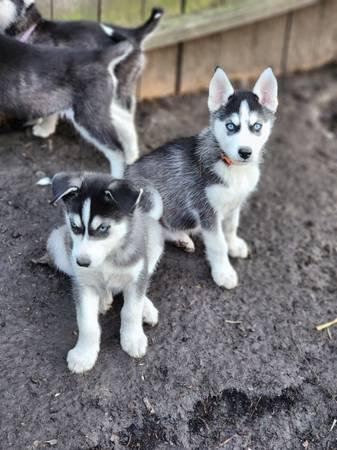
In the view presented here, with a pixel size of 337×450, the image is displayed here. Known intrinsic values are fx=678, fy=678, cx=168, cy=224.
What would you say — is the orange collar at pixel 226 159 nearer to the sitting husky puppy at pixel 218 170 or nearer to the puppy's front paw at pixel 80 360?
the sitting husky puppy at pixel 218 170

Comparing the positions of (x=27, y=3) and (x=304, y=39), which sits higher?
(x=27, y=3)

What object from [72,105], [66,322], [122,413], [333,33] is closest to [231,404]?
[122,413]

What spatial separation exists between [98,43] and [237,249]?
222cm

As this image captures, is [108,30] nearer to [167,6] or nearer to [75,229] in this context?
[167,6]

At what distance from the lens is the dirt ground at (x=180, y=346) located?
4.08 meters

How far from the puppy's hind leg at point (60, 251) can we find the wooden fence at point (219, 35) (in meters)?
2.67

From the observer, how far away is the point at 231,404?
14.2ft

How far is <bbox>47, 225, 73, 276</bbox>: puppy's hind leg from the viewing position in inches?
175

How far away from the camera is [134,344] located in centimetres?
437

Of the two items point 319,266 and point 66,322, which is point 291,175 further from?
point 66,322

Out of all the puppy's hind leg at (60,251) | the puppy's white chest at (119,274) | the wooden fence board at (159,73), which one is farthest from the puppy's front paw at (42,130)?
the puppy's white chest at (119,274)

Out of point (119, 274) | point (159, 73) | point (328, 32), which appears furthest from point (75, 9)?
point (328, 32)

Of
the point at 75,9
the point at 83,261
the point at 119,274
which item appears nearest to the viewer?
the point at 83,261

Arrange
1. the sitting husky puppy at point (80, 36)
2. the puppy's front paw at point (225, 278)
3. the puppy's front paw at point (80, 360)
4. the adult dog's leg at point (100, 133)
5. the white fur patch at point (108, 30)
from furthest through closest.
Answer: the white fur patch at point (108, 30), the sitting husky puppy at point (80, 36), the adult dog's leg at point (100, 133), the puppy's front paw at point (225, 278), the puppy's front paw at point (80, 360)
